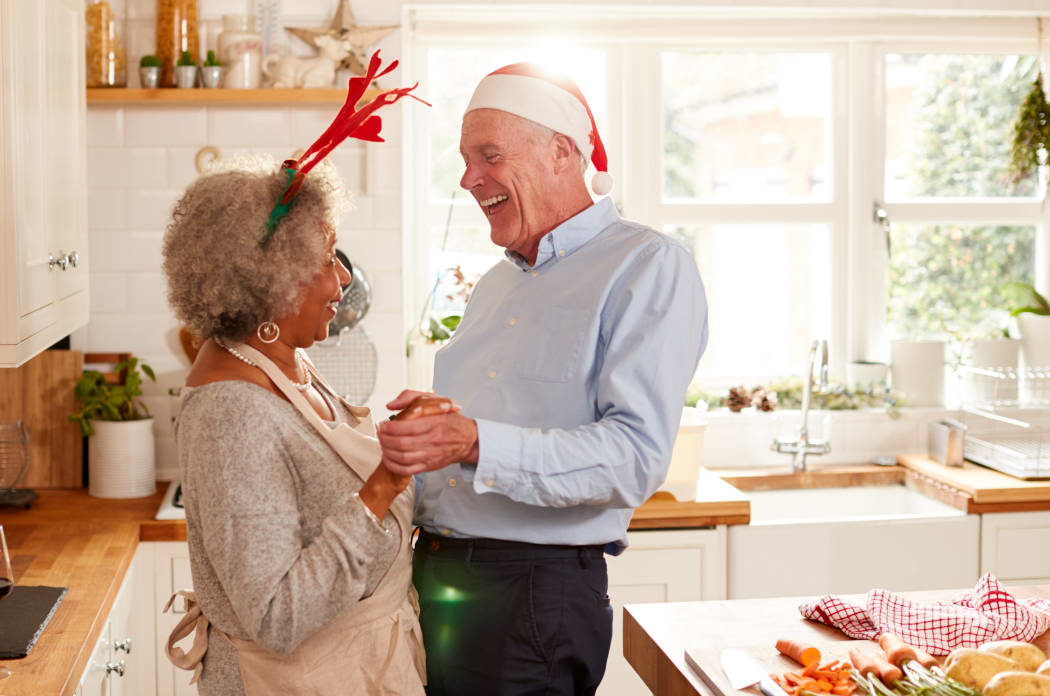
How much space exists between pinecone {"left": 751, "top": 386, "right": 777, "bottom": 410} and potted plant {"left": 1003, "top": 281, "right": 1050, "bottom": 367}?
88 cm

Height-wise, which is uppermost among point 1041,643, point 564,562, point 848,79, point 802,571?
point 848,79

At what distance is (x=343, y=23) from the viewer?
3.21 m

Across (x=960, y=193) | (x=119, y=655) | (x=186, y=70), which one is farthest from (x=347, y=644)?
(x=960, y=193)

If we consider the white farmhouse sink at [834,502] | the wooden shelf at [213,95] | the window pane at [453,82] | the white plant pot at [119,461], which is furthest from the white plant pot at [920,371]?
the white plant pot at [119,461]

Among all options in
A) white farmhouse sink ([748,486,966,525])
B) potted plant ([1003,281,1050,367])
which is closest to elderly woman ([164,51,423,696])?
white farmhouse sink ([748,486,966,525])

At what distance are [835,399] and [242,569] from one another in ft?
8.95

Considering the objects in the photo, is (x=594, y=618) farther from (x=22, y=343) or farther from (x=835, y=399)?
(x=835, y=399)

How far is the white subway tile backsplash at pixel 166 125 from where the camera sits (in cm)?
322

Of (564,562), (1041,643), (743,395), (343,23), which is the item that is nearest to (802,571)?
(743,395)

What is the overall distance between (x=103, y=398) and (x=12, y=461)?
0.98 feet

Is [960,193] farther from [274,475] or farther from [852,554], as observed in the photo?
[274,475]

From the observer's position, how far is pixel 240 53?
10.3 ft

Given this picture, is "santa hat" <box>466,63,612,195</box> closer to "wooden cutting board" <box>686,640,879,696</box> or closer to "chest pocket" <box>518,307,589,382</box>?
"chest pocket" <box>518,307,589,382</box>

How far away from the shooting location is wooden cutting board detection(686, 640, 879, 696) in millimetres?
1529
